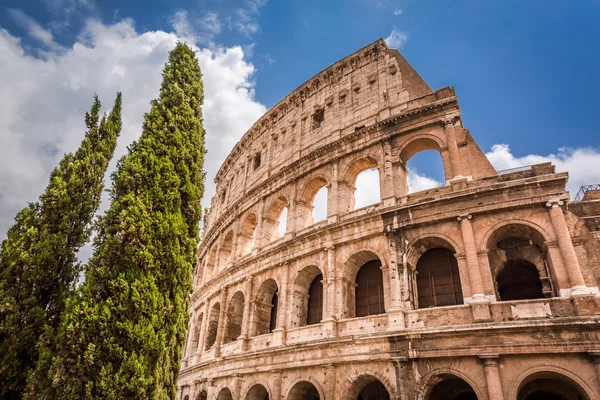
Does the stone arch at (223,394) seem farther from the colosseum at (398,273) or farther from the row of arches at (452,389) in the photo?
the row of arches at (452,389)

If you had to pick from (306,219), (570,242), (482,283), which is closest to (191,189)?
(306,219)

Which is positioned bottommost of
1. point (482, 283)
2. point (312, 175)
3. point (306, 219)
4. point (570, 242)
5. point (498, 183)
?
Result: point (482, 283)

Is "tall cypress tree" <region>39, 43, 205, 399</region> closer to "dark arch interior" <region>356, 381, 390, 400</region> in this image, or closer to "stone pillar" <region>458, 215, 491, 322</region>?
"dark arch interior" <region>356, 381, 390, 400</region>

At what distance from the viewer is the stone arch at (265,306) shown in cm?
1549

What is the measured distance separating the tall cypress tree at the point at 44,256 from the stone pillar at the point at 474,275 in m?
9.61

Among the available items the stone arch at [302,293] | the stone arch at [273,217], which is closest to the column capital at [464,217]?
the stone arch at [302,293]

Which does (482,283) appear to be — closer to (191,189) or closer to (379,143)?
(379,143)

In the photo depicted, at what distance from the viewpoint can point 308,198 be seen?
1669 cm

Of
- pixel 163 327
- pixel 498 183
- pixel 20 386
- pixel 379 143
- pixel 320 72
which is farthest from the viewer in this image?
pixel 320 72

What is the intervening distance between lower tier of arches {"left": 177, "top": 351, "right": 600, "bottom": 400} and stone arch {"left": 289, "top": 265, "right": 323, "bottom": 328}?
1775 millimetres

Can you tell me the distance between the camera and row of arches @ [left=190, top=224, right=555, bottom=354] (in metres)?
11.4

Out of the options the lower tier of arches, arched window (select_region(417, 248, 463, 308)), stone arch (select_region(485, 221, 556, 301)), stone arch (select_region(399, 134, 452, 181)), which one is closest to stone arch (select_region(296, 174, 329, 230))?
stone arch (select_region(399, 134, 452, 181))

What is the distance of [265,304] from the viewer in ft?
52.0

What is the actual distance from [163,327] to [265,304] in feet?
25.0
